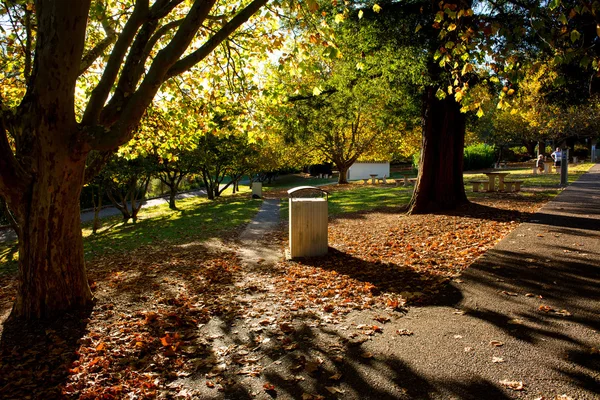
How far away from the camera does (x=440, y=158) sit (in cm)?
1181

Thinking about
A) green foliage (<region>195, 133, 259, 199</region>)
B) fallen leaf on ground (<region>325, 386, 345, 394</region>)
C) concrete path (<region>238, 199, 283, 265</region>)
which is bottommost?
concrete path (<region>238, 199, 283, 265</region>)

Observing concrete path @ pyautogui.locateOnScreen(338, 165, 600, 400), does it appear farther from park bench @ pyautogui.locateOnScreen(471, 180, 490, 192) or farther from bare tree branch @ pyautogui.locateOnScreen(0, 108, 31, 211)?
park bench @ pyautogui.locateOnScreen(471, 180, 490, 192)

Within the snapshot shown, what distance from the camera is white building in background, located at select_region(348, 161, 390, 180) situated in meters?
42.9

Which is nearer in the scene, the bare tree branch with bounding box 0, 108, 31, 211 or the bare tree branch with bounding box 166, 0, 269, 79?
the bare tree branch with bounding box 0, 108, 31, 211

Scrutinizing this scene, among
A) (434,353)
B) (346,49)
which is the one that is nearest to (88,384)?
(434,353)

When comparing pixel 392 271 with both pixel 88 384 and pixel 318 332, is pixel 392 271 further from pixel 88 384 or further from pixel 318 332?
pixel 88 384

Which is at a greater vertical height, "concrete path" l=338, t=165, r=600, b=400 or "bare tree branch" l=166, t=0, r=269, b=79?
"bare tree branch" l=166, t=0, r=269, b=79

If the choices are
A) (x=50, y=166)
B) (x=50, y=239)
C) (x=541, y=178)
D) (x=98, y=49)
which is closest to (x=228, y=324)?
(x=50, y=239)

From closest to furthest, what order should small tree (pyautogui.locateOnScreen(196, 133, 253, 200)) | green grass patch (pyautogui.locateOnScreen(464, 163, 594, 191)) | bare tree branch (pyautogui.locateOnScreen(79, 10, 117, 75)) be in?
bare tree branch (pyautogui.locateOnScreen(79, 10, 117, 75)), green grass patch (pyautogui.locateOnScreen(464, 163, 594, 191)), small tree (pyautogui.locateOnScreen(196, 133, 253, 200))

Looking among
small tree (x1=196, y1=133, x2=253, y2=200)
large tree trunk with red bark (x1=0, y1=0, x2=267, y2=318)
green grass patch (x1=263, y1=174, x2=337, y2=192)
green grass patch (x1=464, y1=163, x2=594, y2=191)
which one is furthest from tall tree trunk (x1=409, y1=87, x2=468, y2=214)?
green grass patch (x1=263, y1=174, x2=337, y2=192)

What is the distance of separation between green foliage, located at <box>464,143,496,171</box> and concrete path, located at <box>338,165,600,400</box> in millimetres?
36481

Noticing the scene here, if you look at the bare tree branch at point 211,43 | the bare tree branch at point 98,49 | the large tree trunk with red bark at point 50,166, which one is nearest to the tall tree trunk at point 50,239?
the large tree trunk with red bark at point 50,166

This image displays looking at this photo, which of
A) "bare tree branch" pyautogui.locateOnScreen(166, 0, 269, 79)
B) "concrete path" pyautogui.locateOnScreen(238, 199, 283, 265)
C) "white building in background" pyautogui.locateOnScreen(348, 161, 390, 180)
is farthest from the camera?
"white building in background" pyautogui.locateOnScreen(348, 161, 390, 180)

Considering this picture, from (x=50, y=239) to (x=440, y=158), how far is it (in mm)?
9919
